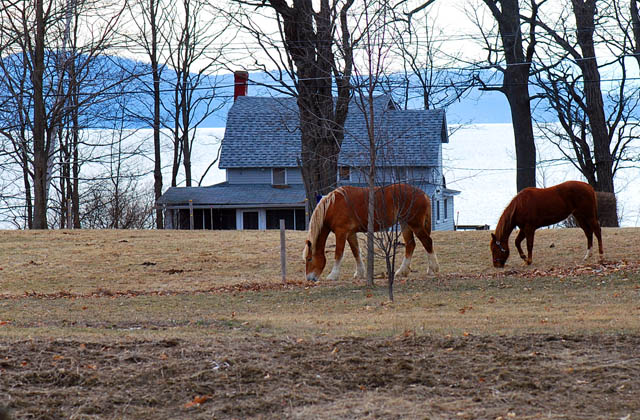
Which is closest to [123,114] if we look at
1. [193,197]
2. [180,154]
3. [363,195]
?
[180,154]

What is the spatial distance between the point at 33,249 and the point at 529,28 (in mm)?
18349

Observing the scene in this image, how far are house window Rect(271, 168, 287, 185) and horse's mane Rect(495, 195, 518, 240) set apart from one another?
23427mm

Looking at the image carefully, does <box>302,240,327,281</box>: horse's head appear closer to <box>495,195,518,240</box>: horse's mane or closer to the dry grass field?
the dry grass field

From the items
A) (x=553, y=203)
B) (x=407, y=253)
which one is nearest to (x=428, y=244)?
(x=407, y=253)

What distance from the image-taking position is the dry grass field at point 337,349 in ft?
19.7

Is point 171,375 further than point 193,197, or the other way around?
point 193,197

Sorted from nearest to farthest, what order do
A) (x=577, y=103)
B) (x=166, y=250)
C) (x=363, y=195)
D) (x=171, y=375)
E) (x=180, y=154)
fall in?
(x=171, y=375) < (x=363, y=195) < (x=166, y=250) < (x=577, y=103) < (x=180, y=154)

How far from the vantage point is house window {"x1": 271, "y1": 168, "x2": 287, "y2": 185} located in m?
39.6

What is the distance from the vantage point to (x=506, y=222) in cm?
1677

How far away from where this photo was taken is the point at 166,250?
20.8m

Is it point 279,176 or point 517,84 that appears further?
point 279,176

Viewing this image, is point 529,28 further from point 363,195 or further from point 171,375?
point 171,375

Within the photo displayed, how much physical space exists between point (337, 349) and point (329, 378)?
88 cm

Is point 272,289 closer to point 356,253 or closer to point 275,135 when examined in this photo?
point 356,253
